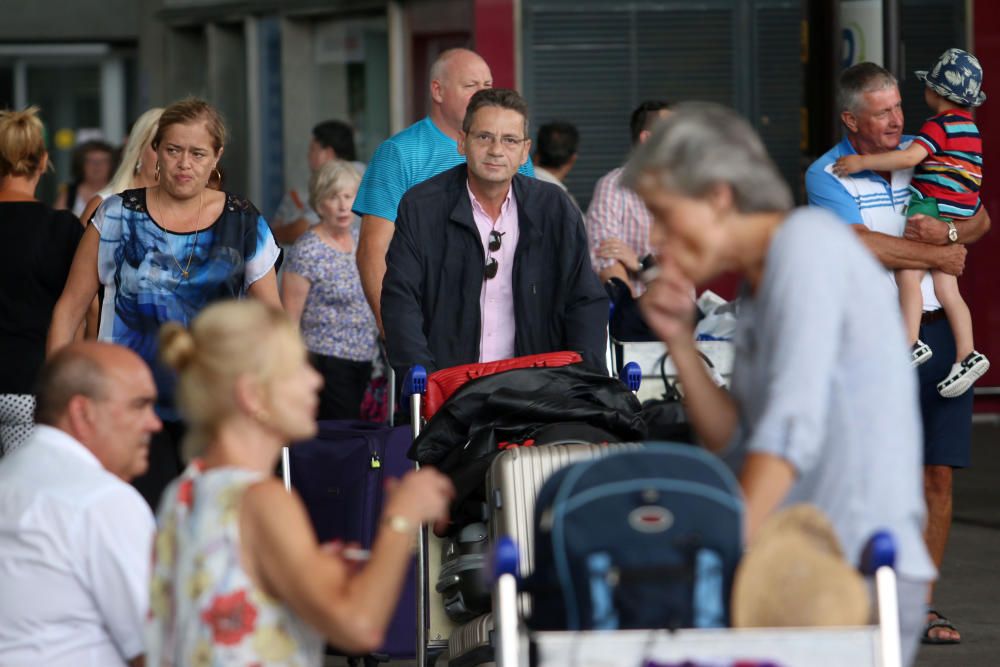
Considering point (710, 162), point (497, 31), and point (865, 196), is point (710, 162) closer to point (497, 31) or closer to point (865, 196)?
point (865, 196)

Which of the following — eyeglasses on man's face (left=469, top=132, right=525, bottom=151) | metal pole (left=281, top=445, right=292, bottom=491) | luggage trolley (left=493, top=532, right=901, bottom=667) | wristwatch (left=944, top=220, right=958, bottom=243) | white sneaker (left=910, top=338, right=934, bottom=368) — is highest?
eyeglasses on man's face (left=469, top=132, right=525, bottom=151)

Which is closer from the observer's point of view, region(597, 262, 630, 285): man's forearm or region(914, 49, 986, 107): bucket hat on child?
region(914, 49, 986, 107): bucket hat on child

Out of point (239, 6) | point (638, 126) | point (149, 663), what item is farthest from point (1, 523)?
point (239, 6)

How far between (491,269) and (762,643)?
3151 mm

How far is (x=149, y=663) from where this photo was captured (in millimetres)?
3281

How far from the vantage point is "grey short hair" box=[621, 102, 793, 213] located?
3020 millimetres

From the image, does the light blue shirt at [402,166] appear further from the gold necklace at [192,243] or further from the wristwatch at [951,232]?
the wristwatch at [951,232]

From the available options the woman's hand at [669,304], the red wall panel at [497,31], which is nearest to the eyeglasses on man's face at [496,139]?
the woman's hand at [669,304]

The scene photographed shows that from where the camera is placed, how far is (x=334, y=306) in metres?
8.86

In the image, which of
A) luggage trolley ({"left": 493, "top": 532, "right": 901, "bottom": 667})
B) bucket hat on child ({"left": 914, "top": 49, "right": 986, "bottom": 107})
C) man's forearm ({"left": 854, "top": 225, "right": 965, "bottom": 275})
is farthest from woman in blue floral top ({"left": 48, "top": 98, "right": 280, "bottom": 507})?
bucket hat on child ({"left": 914, "top": 49, "right": 986, "bottom": 107})

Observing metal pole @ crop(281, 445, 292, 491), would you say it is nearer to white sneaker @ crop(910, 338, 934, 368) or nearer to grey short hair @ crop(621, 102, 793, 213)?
white sneaker @ crop(910, 338, 934, 368)

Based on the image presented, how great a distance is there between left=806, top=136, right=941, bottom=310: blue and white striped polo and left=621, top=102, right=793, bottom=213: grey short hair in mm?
3555

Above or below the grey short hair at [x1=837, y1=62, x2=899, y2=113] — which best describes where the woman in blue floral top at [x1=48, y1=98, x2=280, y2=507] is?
below

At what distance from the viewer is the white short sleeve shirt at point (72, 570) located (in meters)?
3.64
